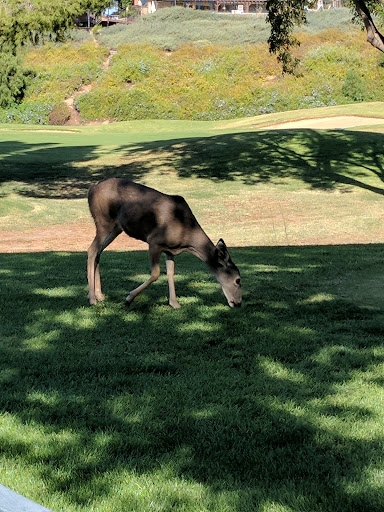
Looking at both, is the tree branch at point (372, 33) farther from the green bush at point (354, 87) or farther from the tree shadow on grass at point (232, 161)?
the green bush at point (354, 87)

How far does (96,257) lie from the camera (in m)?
9.34

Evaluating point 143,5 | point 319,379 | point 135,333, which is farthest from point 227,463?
point 143,5

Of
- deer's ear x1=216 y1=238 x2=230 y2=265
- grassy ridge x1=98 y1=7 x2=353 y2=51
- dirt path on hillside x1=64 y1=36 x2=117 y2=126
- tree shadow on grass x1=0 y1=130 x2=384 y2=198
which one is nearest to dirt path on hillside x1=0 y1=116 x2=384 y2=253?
tree shadow on grass x1=0 y1=130 x2=384 y2=198

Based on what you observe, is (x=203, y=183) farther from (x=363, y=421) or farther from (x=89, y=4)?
(x=363, y=421)

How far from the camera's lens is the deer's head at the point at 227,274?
861 centimetres

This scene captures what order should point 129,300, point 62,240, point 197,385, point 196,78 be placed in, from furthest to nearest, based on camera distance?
point 196,78 < point 62,240 < point 129,300 < point 197,385

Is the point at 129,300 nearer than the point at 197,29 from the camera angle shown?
Yes

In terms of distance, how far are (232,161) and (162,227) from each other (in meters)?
22.7

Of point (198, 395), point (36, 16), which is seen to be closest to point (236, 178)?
point (36, 16)

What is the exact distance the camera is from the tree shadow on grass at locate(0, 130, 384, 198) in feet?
92.8

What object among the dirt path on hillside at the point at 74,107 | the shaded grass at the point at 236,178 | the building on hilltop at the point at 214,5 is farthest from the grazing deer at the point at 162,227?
the building on hilltop at the point at 214,5

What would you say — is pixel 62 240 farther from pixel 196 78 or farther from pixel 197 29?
pixel 197 29

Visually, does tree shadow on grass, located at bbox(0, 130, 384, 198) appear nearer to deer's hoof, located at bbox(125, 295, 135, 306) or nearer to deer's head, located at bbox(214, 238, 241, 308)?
deer's hoof, located at bbox(125, 295, 135, 306)

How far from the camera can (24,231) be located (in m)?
21.2
